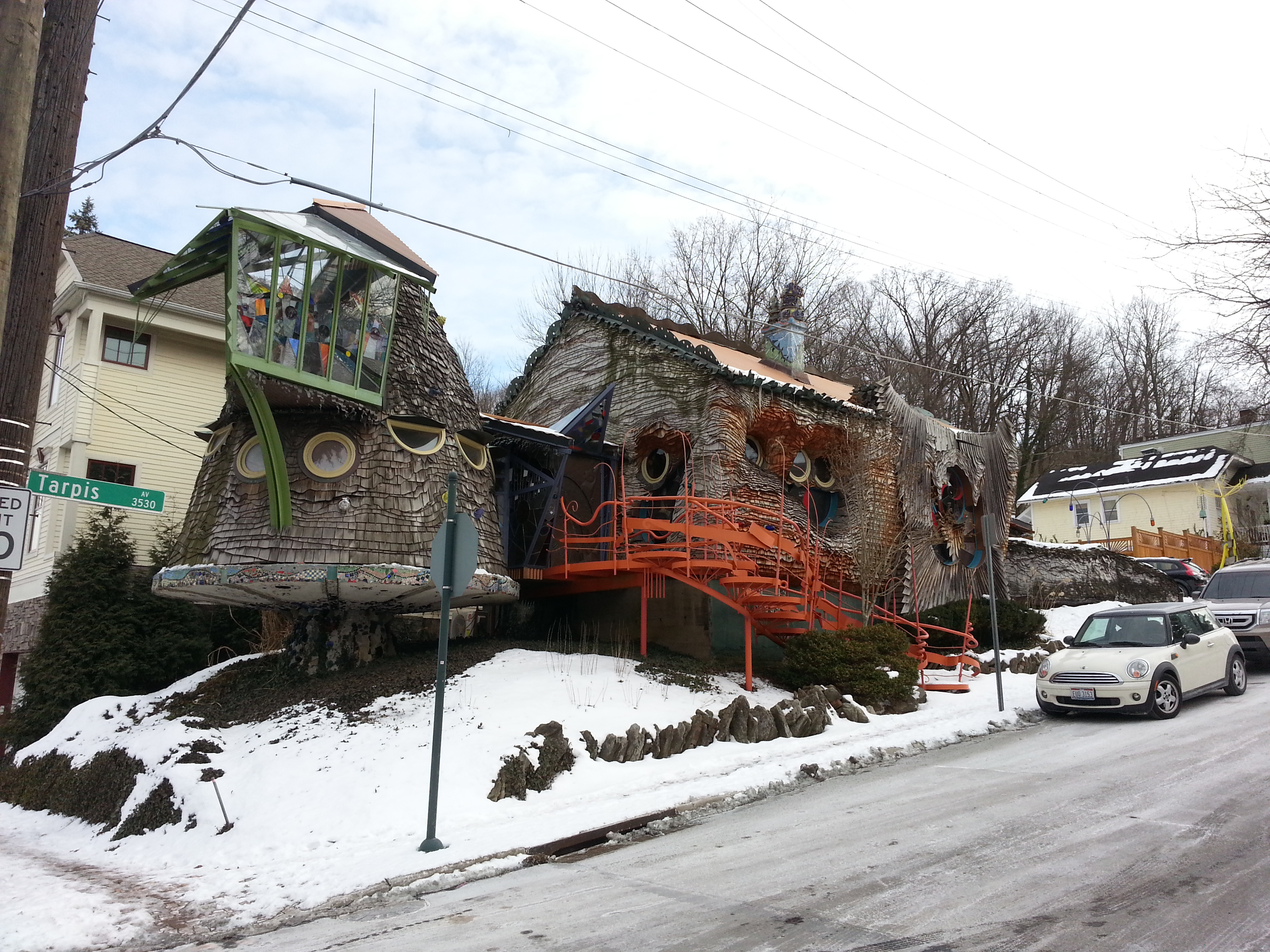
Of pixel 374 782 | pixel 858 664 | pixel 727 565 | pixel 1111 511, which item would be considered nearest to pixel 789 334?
pixel 727 565

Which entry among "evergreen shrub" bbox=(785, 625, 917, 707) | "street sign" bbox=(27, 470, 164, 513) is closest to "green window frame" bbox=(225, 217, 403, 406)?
"street sign" bbox=(27, 470, 164, 513)

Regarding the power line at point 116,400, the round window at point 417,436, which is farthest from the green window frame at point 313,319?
the power line at point 116,400

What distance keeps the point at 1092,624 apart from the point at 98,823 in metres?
13.7

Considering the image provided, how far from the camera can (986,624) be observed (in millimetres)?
18547

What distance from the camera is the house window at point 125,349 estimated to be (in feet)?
67.8

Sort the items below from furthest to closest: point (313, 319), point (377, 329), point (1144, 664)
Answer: point (377, 329) → point (1144, 664) → point (313, 319)

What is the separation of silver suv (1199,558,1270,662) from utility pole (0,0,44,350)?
682 inches

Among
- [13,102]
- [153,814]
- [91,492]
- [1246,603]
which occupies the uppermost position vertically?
[13,102]

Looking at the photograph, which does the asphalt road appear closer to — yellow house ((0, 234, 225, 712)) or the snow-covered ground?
the snow-covered ground

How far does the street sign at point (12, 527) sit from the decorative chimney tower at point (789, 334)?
667 inches

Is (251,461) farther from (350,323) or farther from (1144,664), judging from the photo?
(1144,664)

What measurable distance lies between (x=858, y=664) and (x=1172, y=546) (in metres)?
26.6

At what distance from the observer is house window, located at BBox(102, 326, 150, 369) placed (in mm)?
20656

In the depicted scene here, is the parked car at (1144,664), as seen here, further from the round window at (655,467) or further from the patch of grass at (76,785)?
the patch of grass at (76,785)
